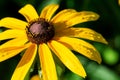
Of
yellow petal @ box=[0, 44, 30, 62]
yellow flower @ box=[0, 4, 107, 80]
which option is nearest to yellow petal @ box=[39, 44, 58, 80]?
yellow flower @ box=[0, 4, 107, 80]

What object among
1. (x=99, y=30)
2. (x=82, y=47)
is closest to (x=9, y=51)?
(x=82, y=47)

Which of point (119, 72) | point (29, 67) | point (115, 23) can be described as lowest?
point (119, 72)

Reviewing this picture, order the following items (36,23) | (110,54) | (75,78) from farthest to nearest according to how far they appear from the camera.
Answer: (110,54) → (75,78) → (36,23)

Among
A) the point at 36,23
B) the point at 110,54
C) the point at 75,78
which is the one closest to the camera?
the point at 36,23

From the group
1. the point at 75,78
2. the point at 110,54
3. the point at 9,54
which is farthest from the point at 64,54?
the point at 110,54

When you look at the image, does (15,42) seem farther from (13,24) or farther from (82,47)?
(82,47)

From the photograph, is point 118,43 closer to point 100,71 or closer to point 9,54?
point 100,71
